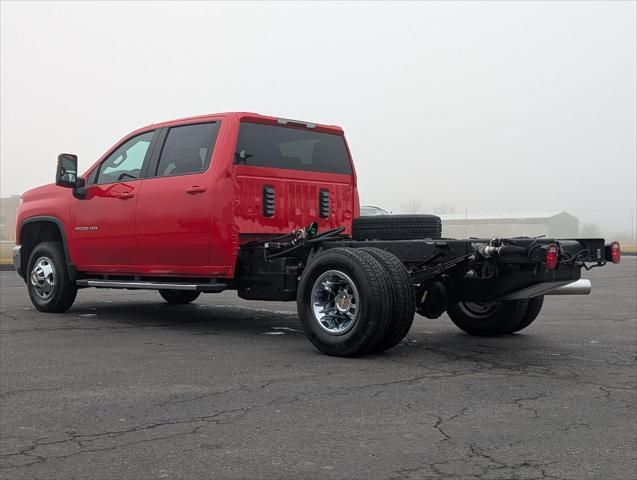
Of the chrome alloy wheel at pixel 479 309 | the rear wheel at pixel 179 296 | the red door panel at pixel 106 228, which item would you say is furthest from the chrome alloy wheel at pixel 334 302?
the rear wheel at pixel 179 296

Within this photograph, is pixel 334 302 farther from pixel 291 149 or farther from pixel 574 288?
pixel 291 149

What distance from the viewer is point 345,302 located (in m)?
6.55

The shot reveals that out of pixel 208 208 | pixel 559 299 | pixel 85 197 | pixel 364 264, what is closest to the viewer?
pixel 364 264

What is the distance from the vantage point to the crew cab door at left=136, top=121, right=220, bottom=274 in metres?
7.84

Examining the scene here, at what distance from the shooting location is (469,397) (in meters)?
4.95

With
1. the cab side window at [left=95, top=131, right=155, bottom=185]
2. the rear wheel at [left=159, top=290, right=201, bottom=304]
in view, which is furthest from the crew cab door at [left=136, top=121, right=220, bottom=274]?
the rear wheel at [left=159, top=290, right=201, bottom=304]

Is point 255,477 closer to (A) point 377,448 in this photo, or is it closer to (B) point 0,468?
(A) point 377,448

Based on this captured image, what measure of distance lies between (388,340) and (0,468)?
137 inches

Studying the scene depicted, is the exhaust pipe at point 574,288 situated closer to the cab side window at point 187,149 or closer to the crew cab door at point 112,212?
the cab side window at point 187,149

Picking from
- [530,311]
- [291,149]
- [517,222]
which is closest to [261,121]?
[291,149]

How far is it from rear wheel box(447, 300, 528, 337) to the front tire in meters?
4.76

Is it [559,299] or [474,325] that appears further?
[559,299]

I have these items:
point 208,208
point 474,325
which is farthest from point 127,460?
point 474,325

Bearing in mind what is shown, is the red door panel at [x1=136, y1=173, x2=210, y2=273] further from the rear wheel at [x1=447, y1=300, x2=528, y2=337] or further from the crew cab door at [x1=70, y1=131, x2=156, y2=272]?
the rear wheel at [x1=447, y1=300, x2=528, y2=337]
